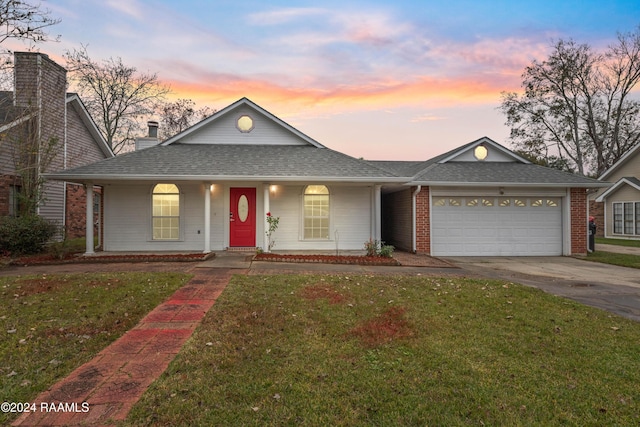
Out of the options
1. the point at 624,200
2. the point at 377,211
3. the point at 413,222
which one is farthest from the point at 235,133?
the point at 624,200

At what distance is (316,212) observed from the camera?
11.9 meters

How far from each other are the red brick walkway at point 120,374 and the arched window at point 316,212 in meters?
6.81

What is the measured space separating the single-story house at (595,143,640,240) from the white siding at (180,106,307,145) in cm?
1999

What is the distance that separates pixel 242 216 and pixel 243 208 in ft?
0.97

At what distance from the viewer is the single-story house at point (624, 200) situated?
62.0ft

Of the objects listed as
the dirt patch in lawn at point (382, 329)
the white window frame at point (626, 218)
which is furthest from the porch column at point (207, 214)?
the white window frame at point (626, 218)

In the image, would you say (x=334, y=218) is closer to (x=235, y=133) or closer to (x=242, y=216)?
(x=242, y=216)

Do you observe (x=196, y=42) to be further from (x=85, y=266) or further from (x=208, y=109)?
(x=208, y=109)

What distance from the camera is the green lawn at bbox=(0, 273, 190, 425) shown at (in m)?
3.27

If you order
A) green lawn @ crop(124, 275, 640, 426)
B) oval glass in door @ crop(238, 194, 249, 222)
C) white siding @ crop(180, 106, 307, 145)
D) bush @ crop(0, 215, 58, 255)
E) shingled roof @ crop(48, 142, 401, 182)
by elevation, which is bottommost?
green lawn @ crop(124, 275, 640, 426)

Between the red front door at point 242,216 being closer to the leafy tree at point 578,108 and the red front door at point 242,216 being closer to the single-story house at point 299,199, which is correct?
the single-story house at point 299,199

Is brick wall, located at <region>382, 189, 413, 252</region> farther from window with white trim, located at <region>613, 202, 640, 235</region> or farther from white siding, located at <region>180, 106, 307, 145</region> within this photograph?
window with white trim, located at <region>613, 202, 640, 235</region>

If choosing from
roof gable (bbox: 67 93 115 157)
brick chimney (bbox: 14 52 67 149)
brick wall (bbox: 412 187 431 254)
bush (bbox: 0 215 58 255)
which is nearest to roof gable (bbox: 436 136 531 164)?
brick wall (bbox: 412 187 431 254)

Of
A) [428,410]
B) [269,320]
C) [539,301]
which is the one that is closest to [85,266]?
[269,320]
